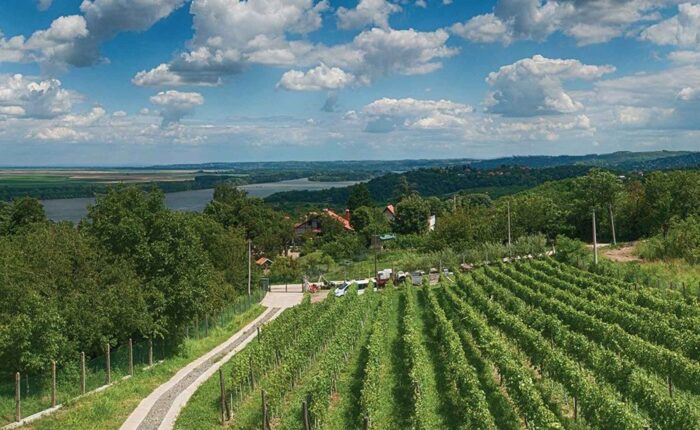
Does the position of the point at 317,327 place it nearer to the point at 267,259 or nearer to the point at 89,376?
the point at 89,376

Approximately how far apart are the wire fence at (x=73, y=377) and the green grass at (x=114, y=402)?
25.2 inches

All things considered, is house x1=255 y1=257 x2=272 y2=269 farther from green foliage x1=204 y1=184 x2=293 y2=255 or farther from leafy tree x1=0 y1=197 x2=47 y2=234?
leafy tree x1=0 y1=197 x2=47 y2=234

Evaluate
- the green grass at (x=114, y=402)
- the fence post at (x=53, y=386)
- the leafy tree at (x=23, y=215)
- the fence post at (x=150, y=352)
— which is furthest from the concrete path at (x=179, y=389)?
the leafy tree at (x=23, y=215)

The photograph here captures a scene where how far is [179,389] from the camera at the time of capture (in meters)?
23.6

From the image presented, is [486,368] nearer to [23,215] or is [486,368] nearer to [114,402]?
[114,402]

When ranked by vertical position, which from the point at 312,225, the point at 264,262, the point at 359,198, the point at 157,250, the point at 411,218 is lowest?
the point at 264,262

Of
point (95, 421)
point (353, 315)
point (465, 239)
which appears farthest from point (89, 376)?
point (465, 239)

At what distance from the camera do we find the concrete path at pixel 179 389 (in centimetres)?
1978

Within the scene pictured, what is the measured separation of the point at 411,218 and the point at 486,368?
6364 cm

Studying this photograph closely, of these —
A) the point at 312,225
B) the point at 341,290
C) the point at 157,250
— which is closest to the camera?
the point at 157,250

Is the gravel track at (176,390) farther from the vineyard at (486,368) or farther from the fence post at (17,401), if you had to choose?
the fence post at (17,401)

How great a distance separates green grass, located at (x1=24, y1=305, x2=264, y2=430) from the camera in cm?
1930

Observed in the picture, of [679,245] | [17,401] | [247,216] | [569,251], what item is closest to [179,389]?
[17,401]

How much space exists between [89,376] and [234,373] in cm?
641
